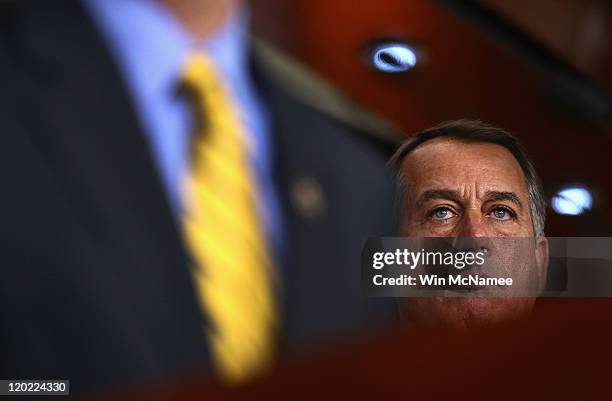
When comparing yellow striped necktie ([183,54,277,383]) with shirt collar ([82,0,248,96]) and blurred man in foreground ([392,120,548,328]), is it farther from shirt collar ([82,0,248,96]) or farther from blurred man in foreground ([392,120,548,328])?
blurred man in foreground ([392,120,548,328])

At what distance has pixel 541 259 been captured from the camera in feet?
3.07

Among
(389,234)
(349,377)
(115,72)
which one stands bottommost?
(349,377)

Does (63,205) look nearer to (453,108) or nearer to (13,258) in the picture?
(13,258)

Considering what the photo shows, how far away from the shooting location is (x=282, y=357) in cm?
86

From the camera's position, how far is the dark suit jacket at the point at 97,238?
849mm

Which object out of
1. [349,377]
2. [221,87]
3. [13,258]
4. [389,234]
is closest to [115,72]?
[221,87]

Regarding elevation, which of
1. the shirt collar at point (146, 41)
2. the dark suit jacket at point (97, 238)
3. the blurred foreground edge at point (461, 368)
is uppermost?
the shirt collar at point (146, 41)

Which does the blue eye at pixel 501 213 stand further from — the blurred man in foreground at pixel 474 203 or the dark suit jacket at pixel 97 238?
the dark suit jacket at pixel 97 238

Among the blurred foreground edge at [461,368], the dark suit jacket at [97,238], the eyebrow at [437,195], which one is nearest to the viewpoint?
the blurred foreground edge at [461,368]

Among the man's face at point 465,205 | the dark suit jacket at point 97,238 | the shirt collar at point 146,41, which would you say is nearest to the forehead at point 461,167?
the man's face at point 465,205

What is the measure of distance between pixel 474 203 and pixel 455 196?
22mm

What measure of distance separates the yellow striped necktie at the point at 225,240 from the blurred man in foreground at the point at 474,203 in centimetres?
16

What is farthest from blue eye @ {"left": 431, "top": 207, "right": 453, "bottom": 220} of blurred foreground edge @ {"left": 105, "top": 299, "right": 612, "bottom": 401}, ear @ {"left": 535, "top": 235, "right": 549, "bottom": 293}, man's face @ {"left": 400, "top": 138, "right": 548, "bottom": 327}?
blurred foreground edge @ {"left": 105, "top": 299, "right": 612, "bottom": 401}

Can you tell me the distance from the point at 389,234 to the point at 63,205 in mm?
345
